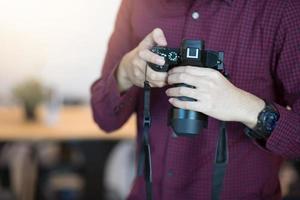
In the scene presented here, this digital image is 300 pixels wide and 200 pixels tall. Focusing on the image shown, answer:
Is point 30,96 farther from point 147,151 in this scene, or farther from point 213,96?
point 213,96

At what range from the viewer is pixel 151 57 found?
658mm

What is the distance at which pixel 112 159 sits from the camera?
196cm

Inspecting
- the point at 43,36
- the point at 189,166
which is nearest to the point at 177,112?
the point at 189,166

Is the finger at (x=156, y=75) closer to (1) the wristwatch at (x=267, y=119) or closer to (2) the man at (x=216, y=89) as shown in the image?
(2) the man at (x=216, y=89)

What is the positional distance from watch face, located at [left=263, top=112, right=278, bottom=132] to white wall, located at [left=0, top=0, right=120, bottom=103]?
3.50 feet

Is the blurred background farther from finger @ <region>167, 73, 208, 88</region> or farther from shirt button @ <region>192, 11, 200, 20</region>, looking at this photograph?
finger @ <region>167, 73, 208, 88</region>

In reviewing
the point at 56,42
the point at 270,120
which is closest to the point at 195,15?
the point at 270,120

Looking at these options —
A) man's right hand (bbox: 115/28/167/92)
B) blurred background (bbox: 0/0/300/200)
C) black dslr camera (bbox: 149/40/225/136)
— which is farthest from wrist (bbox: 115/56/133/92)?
blurred background (bbox: 0/0/300/200)

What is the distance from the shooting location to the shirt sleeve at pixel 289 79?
67 centimetres

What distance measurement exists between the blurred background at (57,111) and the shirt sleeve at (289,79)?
99cm

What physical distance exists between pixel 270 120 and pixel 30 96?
1.25m

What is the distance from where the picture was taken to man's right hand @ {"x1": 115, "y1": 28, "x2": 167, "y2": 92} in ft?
2.18

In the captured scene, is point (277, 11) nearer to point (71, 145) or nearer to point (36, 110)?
point (36, 110)

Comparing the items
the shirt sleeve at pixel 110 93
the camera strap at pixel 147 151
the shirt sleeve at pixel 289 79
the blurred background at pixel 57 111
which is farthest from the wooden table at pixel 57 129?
the shirt sleeve at pixel 289 79
